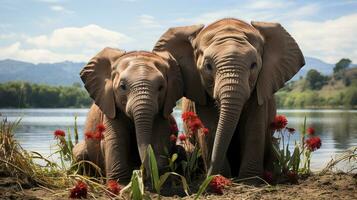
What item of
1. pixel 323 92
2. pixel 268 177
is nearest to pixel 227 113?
pixel 268 177

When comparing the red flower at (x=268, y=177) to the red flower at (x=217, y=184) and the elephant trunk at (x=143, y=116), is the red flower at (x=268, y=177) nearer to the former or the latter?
A: the red flower at (x=217, y=184)

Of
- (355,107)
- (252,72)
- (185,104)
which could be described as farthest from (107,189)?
(355,107)

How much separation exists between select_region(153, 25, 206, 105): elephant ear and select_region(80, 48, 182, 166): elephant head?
24cm

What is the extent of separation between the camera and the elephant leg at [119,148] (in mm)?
10594

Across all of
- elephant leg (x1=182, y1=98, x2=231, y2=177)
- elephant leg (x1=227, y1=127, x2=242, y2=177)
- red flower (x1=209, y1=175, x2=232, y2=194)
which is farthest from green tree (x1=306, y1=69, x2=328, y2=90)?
red flower (x1=209, y1=175, x2=232, y2=194)

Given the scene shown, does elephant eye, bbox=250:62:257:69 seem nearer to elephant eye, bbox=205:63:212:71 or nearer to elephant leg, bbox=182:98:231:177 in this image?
elephant eye, bbox=205:63:212:71

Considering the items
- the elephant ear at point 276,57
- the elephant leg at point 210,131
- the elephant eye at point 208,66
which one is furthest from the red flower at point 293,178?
the elephant eye at point 208,66

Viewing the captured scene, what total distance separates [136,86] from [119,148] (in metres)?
1.27

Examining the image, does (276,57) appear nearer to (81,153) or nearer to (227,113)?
(227,113)

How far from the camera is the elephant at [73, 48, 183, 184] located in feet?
32.8

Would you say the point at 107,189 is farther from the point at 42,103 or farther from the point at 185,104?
the point at 42,103

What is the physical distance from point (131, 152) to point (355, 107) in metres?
147

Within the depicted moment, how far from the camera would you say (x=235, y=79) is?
31.3 feet

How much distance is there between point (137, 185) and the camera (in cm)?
741
